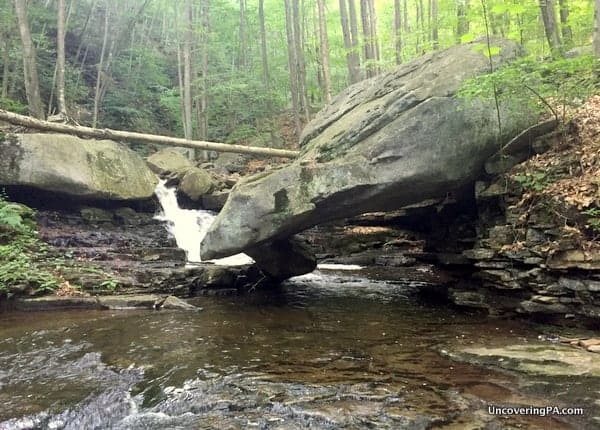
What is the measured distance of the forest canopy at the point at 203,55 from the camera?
16.5m

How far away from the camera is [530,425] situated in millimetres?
3672

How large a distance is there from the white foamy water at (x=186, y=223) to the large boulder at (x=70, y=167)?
1.07m

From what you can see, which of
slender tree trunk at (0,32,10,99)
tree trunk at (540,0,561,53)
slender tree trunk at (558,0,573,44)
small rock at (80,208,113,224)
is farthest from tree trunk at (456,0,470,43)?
slender tree trunk at (0,32,10,99)

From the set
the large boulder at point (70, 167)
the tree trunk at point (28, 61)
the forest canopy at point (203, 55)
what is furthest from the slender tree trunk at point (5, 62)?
the large boulder at point (70, 167)

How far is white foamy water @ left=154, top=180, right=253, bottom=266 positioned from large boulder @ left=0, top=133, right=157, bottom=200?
1.07 m

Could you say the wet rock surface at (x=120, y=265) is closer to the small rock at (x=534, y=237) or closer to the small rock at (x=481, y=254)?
the small rock at (x=481, y=254)

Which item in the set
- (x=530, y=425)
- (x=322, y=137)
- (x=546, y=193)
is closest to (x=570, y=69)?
(x=546, y=193)

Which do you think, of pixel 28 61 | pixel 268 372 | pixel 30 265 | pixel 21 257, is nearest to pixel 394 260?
pixel 268 372

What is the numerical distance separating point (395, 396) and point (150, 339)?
403 centimetres

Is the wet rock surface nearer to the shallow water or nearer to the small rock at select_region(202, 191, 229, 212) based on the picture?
the shallow water

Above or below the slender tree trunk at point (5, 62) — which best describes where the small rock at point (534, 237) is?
below

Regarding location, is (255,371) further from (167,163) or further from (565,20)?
(167,163)

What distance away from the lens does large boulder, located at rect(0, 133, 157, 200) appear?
40.8ft

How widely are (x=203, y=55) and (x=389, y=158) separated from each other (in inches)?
670
